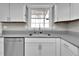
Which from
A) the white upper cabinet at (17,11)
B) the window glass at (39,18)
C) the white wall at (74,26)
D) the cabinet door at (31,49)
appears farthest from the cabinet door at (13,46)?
the white wall at (74,26)

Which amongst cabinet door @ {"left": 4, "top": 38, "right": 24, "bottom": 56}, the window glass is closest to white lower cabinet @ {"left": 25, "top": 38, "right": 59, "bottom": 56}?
cabinet door @ {"left": 4, "top": 38, "right": 24, "bottom": 56}

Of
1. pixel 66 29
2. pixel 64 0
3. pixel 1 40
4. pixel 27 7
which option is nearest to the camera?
pixel 1 40

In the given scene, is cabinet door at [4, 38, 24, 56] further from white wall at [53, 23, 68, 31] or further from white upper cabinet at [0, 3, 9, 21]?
white wall at [53, 23, 68, 31]

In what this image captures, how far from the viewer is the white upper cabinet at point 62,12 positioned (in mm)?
2734

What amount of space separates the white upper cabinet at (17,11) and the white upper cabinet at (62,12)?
2.88ft

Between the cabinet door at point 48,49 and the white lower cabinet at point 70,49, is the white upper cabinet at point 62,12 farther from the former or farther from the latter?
the white lower cabinet at point 70,49

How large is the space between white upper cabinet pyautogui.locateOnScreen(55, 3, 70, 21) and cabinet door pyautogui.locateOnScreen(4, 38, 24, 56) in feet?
3.67

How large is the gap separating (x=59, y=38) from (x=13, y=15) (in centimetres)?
135

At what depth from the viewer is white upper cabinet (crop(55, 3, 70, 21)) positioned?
2.73m

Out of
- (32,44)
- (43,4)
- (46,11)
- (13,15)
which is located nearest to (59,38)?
(32,44)

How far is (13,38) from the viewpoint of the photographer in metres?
2.47

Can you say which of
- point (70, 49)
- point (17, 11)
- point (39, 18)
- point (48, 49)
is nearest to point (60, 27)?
point (39, 18)

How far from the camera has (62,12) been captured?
2.80 meters

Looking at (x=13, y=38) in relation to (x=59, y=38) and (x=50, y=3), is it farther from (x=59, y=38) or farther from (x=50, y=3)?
(x=50, y=3)
